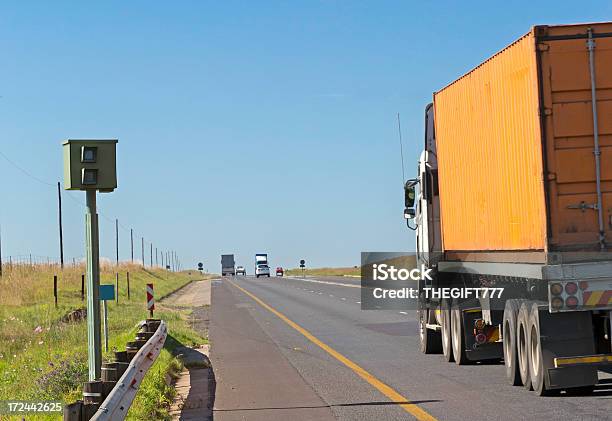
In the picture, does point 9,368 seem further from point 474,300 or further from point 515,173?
point 515,173

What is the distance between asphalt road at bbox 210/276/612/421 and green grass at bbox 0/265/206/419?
0.91 m

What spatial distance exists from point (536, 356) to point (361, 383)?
3321 mm

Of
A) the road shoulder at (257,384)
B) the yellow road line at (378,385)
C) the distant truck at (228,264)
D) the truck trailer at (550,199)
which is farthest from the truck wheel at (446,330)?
the distant truck at (228,264)

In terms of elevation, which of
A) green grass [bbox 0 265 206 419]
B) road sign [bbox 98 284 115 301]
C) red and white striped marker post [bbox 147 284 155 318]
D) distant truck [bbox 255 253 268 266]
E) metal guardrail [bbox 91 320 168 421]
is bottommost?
green grass [bbox 0 265 206 419]

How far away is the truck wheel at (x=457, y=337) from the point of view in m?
16.5

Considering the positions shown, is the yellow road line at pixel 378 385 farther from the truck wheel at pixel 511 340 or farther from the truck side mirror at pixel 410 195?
the truck side mirror at pixel 410 195

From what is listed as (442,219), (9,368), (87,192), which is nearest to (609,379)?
(442,219)

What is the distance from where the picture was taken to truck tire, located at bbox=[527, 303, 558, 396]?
1226 centimetres

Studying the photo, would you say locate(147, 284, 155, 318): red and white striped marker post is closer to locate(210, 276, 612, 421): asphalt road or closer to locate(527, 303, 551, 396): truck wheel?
locate(210, 276, 612, 421): asphalt road

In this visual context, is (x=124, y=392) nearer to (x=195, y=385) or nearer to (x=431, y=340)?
(x=195, y=385)

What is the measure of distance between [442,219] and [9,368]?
327 inches

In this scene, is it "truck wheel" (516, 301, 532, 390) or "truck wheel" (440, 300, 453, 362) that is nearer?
"truck wheel" (516, 301, 532, 390)

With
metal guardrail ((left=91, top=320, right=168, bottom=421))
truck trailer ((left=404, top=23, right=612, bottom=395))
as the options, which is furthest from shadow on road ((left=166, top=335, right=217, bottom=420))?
truck trailer ((left=404, top=23, right=612, bottom=395))

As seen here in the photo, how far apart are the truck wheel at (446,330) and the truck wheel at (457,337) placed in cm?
15
